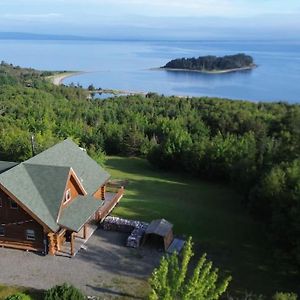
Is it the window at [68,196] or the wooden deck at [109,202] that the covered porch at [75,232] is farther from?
the window at [68,196]

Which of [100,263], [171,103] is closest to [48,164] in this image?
[100,263]

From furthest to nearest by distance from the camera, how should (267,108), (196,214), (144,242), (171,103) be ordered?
(171,103) < (267,108) < (196,214) < (144,242)

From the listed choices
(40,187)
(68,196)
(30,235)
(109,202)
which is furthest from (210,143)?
(30,235)

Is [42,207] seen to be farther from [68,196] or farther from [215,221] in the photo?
[215,221]

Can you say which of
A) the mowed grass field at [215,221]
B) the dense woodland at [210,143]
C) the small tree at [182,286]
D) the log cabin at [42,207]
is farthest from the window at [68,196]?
the dense woodland at [210,143]

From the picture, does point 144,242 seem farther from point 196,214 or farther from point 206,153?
point 206,153

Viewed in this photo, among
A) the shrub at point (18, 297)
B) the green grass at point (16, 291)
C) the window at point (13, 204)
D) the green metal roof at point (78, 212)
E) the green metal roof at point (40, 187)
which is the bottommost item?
the green grass at point (16, 291)
